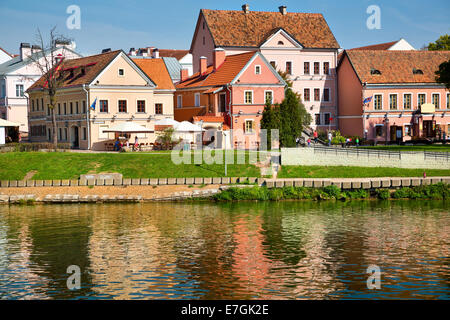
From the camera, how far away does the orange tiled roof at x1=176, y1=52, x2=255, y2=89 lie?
6788 centimetres

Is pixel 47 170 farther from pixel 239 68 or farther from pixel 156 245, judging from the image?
pixel 239 68

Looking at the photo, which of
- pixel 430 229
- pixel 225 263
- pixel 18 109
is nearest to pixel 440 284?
pixel 225 263

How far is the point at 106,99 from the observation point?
6469 centimetres

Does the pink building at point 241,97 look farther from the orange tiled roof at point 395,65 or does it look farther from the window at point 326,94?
the window at point 326,94

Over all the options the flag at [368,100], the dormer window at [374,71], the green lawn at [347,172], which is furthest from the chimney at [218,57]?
the green lawn at [347,172]

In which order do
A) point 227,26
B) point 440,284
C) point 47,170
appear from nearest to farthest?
point 440,284
point 47,170
point 227,26

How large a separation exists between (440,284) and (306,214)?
55.0 feet

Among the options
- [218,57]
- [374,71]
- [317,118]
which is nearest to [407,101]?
[374,71]

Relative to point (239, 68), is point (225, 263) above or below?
below

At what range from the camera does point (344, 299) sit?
2083 centimetres

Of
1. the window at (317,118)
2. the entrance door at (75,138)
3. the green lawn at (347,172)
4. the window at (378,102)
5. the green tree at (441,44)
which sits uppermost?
the green tree at (441,44)

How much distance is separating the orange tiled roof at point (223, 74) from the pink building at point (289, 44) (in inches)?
262

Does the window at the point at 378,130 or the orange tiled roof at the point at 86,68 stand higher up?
the orange tiled roof at the point at 86,68

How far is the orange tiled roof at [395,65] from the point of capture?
78.4 meters
